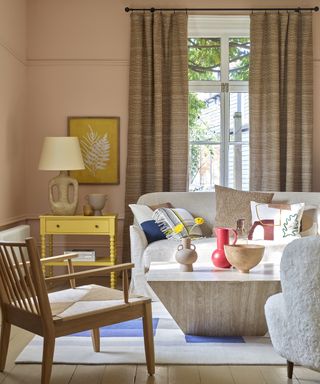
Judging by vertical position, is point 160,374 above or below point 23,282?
below

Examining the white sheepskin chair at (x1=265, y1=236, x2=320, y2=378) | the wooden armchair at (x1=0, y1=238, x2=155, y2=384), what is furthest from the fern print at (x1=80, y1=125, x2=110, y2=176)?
the white sheepskin chair at (x1=265, y1=236, x2=320, y2=378)

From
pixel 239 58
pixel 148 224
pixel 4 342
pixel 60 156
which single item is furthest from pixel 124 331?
pixel 239 58

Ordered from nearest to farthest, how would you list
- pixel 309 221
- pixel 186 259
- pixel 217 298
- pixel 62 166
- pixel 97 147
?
pixel 217 298 → pixel 186 259 → pixel 309 221 → pixel 62 166 → pixel 97 147

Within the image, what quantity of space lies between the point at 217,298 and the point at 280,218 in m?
1.58

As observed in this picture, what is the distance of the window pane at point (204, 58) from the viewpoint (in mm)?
5625

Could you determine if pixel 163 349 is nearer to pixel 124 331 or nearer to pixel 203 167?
pixel 124 331

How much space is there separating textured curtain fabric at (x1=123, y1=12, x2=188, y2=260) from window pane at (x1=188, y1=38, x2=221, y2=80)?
24 centimetres

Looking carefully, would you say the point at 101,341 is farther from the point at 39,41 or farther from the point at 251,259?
the point at 39,41

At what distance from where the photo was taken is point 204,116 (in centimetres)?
564

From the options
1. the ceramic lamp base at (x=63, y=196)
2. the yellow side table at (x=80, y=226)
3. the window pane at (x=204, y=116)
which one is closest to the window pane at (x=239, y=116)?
the window pane at (x=204, y=116)

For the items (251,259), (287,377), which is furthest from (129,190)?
(287,377)

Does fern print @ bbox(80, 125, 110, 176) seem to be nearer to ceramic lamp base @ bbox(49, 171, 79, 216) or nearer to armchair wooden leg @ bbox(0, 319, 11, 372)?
ceramic lamp base @ bbox(49, 171, 79, 216)

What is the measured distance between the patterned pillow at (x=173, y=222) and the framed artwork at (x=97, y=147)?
106 centimetres

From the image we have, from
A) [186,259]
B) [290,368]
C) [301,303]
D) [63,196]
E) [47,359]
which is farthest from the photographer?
[63,196]
